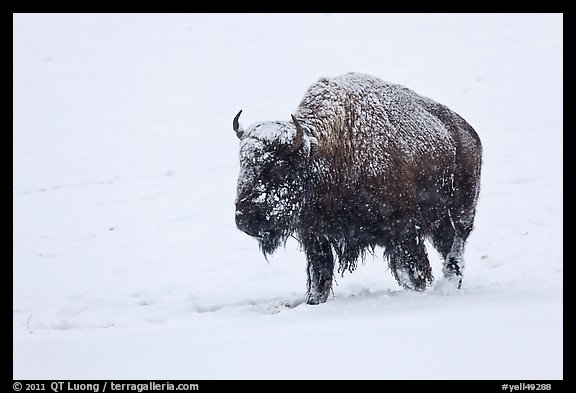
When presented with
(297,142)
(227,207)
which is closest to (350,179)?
(297,142)

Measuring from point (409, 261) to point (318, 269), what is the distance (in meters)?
0.77

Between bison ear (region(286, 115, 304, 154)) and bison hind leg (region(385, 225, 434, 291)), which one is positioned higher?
bison ear (region(286, 115, 304, 154))

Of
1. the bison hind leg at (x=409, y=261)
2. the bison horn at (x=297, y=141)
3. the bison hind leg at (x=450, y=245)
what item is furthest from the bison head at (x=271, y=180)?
the bison hind leg at (x=450, y=245)

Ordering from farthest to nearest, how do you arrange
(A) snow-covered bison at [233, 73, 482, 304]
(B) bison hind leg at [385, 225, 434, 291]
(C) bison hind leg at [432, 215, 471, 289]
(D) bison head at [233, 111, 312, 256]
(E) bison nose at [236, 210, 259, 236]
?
1. (C) bison hind leg at [432, 215, 471, 289]
2. (B) bison hind leg at [385, 225, 434, 291]
3. (A) snow-covered bison at [233, 73, 482, 304]
4. (D) bison head at [233, 111, 312, 256]
5. (E) bison nose at [236, 210, 259, 236]

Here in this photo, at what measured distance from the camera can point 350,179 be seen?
6.62 meters

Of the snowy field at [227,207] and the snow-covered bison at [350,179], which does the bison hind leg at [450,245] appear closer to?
the snow-covered bison at [350,179]

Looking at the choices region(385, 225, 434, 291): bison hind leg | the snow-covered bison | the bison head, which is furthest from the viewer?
region(385, 225, 434, 291): bison hind leg

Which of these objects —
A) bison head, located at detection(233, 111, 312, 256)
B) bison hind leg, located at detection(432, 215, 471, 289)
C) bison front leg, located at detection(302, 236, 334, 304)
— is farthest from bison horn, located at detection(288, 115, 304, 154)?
bison hind leg, located at detection(432, 215, 471, 289)

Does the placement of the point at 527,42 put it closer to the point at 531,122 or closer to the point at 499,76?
the point at 499,76

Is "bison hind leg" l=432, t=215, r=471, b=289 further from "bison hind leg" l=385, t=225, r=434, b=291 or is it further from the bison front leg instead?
the bison front leg

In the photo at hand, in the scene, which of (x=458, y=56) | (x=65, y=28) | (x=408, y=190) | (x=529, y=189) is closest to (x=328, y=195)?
(x=408, y=190)

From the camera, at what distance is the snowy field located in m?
4.07
